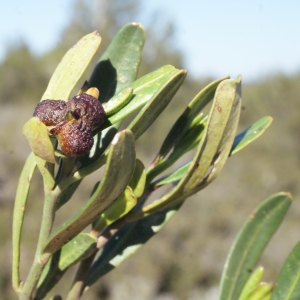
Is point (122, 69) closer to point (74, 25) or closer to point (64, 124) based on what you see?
point (64, 124)

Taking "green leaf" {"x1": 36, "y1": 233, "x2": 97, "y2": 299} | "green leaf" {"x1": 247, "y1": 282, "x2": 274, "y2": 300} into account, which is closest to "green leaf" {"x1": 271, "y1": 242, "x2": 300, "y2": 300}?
"green leaf" {"x1": 247, "y1": 282, "x2": 274, "y2": 300}

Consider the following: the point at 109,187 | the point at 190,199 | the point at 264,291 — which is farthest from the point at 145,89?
the point at 190,199

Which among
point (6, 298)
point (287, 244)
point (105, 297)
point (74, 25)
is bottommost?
point (287, 244)

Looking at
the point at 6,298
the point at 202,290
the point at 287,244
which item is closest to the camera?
the point at 6,298

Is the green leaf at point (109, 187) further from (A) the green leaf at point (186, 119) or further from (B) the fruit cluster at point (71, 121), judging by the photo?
(A) the green leaf at point (186, 119)

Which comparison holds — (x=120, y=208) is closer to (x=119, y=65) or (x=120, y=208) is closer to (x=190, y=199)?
(x=119, y=65)

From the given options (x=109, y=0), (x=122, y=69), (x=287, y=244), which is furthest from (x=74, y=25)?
(x=122, y=69)

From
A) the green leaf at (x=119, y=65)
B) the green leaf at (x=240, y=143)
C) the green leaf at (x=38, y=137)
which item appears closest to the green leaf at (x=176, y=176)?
the green leaf at (x=240, y=143)
